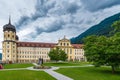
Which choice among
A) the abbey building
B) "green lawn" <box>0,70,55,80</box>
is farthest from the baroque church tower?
"green lawn" <box>0,70,55,80</box>

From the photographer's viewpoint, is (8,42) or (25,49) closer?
(8,42)

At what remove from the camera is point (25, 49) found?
455 feet

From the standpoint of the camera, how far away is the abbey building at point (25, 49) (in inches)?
4877

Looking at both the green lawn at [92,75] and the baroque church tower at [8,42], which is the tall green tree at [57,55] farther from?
the green lawn at [92,75]

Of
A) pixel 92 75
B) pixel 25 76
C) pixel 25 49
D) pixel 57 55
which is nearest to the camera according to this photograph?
pixel 25 76

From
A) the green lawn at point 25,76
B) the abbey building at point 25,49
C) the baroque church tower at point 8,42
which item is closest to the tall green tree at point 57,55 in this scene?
the abbey building at point 25,49

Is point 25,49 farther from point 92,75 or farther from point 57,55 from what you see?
point 92,75

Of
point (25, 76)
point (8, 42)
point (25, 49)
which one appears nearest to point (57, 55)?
point (8, 42)

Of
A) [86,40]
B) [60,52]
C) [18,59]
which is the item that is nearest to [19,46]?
[18,59]

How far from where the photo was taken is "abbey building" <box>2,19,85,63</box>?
124 m

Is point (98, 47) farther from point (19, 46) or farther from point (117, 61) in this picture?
point (19, 46)

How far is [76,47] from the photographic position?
14862cm

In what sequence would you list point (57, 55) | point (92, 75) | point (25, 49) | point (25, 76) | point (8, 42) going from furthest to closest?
point (25, 49) → point (8, 42) → point (57, 55) → point (92, 75) → point (25, 76)

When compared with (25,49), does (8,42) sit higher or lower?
higher
